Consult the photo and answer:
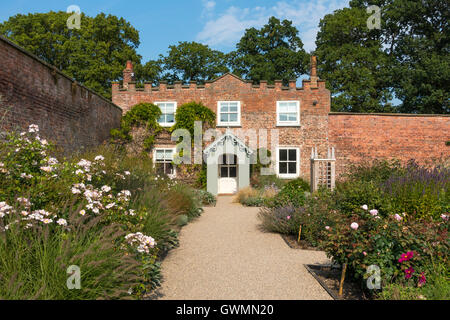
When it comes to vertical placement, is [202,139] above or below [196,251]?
above

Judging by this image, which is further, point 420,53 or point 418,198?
point 420,53

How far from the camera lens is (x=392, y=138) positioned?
16.6 m

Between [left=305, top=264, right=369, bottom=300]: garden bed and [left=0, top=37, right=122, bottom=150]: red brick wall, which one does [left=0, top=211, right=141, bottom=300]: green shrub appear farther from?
[left=0, top=37, right=122, bottom=150]: red brick wall

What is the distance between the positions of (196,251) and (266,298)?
247 centimetres

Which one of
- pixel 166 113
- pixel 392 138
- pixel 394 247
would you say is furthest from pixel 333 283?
pixel 392 138

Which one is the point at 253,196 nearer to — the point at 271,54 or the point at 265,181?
the point at 265,181

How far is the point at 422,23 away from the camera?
25094mm

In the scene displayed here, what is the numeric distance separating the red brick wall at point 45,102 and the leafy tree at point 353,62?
18.1 metres

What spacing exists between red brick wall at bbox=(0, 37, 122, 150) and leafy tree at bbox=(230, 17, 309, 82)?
17076mm

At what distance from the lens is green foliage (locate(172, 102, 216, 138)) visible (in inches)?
659

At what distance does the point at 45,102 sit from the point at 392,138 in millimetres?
15671

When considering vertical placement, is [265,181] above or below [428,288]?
above

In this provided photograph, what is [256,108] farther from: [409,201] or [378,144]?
[409,201]
